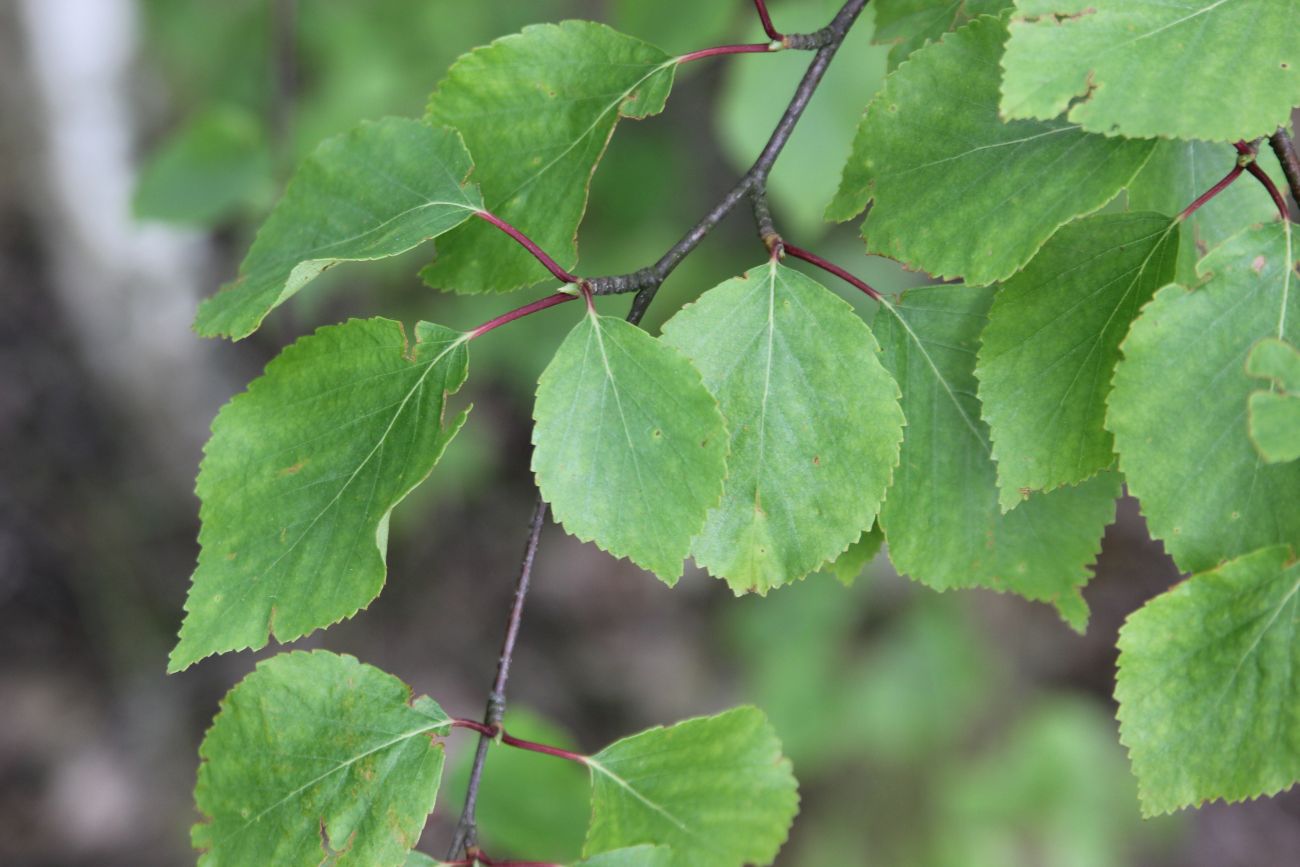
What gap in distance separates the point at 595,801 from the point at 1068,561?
485 millimetres

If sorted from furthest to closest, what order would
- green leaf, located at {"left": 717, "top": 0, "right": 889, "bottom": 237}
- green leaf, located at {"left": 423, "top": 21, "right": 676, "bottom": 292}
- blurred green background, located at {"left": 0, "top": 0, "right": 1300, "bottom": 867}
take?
blurred green background, located at {"left": 0, "top": 0, "right": 1300, "bottom": 867} < green leaf, located at {"left": 717, "top": 0, "right": 889, "bottom": 237} < green leaf, located at {"left": 423, "top": 21, "right": 676, "bottom": 292}

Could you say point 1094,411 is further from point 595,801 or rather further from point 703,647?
point 703,647

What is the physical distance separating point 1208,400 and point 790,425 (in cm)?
31

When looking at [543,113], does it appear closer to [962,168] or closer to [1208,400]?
[962,168]

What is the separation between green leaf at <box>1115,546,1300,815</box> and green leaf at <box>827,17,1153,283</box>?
30cm

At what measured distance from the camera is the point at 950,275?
821 mm

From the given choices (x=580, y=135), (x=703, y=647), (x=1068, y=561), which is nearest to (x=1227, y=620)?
(x=1068, y=561)

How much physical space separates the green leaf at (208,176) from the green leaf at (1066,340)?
1.77 m

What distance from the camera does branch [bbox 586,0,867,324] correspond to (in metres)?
0.88

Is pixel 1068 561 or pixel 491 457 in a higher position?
pixel 491 457

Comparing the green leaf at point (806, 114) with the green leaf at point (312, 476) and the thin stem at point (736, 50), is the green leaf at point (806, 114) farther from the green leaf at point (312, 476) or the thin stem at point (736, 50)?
the green leaf at point (312, 476)

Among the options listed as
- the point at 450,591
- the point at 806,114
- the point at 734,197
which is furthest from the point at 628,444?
the point at 450,591

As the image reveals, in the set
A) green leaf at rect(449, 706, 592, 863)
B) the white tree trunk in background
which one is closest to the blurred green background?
the white tree trunk in background

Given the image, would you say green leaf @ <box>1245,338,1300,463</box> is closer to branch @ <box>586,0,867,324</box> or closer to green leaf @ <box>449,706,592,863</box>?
branch @ <box>586,0,867,324</box>
